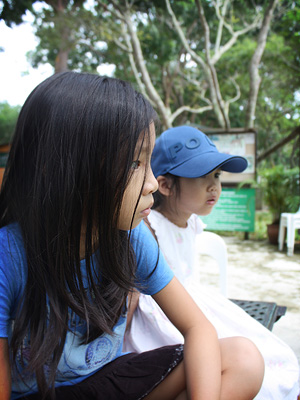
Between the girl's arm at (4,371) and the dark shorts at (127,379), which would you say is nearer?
the girl's arm at (4,371)

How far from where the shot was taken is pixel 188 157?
1.47 metres

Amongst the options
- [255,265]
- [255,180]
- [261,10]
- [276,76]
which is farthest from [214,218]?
[276,76]

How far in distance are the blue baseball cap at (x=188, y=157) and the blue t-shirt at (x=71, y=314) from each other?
0.49m

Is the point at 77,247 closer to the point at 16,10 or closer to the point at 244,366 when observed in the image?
the point at 244,366

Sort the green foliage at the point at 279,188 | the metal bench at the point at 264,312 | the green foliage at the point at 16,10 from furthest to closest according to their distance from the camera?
the green foliage at the point at 16,10, the green foliage at the point at 279,188, the metal bench at the point at 264,312

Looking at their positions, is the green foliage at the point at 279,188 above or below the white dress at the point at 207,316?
above

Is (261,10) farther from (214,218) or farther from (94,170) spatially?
(94,170)

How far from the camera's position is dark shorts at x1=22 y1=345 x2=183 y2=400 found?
2.97ft

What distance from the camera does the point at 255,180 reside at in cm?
542

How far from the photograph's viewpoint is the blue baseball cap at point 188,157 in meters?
1.42

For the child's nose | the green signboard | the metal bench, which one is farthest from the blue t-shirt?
the green signboard

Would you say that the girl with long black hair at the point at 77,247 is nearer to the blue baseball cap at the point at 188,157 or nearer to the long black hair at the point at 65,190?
the long black hair at the point at 65,190

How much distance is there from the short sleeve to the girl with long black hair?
0.03 meters

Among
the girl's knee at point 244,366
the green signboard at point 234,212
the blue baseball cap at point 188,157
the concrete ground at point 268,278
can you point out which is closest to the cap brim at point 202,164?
the blue baseball cap at point 188,157
